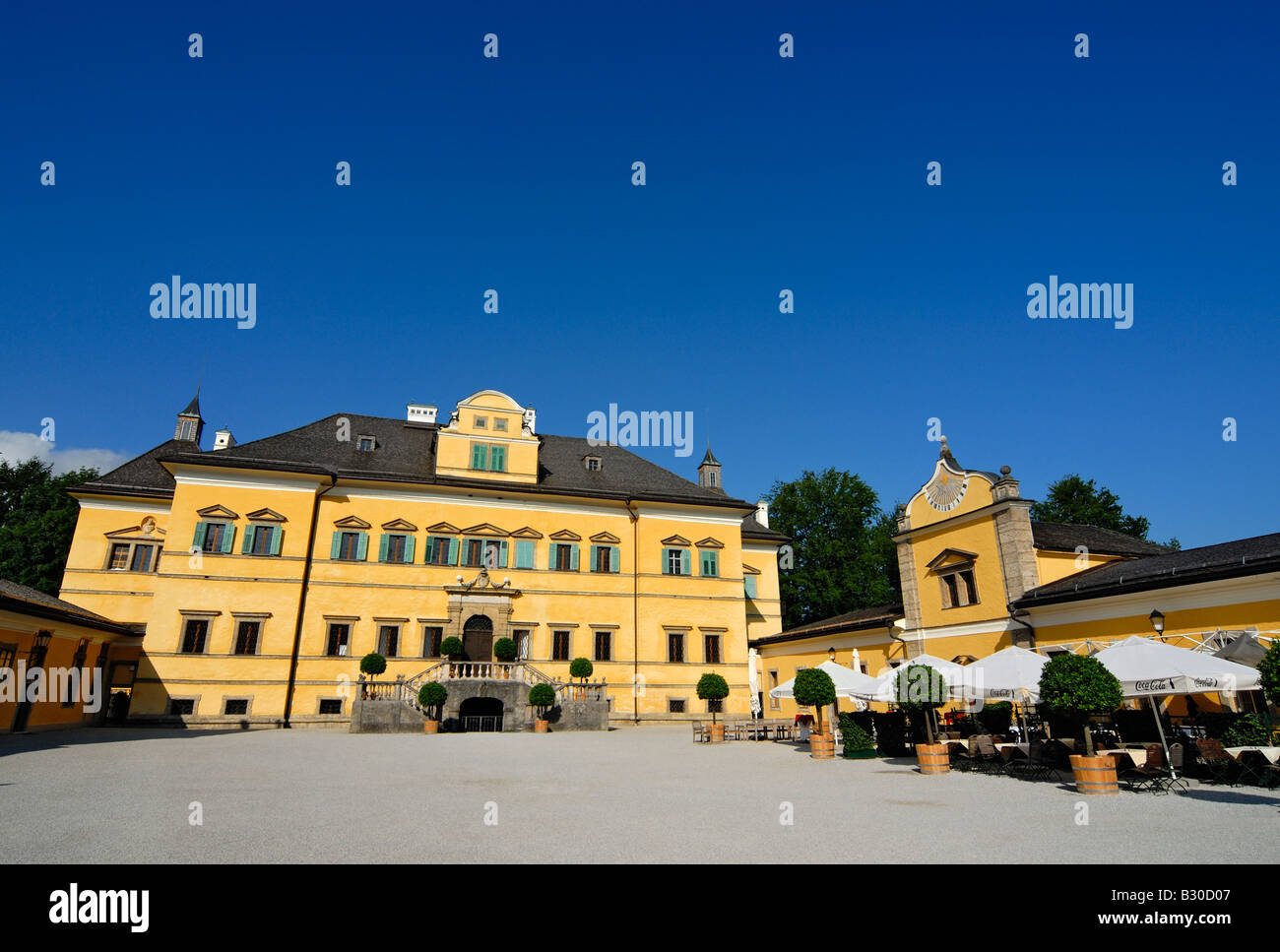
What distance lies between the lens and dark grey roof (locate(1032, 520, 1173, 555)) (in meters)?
25.7

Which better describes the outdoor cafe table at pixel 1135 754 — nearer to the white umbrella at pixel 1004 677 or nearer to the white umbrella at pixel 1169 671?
the white umbrella at pixel 1169 671

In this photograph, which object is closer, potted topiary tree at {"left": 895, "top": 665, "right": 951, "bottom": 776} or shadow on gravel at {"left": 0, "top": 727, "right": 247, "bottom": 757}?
potted topiary tree at {"left": 895, "top": 665, "right": 951, "bottom": 776}

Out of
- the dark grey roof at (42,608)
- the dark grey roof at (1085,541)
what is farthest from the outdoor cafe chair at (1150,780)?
the dark grey roof at (42,608)

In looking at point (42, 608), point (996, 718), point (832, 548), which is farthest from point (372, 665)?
point (832, 548)

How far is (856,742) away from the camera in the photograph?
18.2 metres

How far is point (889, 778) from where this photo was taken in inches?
537

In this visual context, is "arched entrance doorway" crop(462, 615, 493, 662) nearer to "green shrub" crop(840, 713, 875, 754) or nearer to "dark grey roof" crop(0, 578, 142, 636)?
"dark grey roof" crop(0, 578, 142, 636)

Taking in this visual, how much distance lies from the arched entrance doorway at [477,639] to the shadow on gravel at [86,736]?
9.10 meters

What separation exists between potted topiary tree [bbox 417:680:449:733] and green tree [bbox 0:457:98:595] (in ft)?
86.5

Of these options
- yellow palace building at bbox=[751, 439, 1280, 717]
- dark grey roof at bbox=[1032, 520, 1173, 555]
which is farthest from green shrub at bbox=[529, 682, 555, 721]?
dark grey roof at bbox=[1032, 520, 1173, 555]

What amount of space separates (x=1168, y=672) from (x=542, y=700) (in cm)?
2073

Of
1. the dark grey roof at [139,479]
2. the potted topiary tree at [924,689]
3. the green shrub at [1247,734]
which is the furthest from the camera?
the dark grey roof at [139,479]

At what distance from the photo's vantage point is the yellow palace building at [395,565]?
1158 inches

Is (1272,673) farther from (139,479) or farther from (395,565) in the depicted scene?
(139,479)
